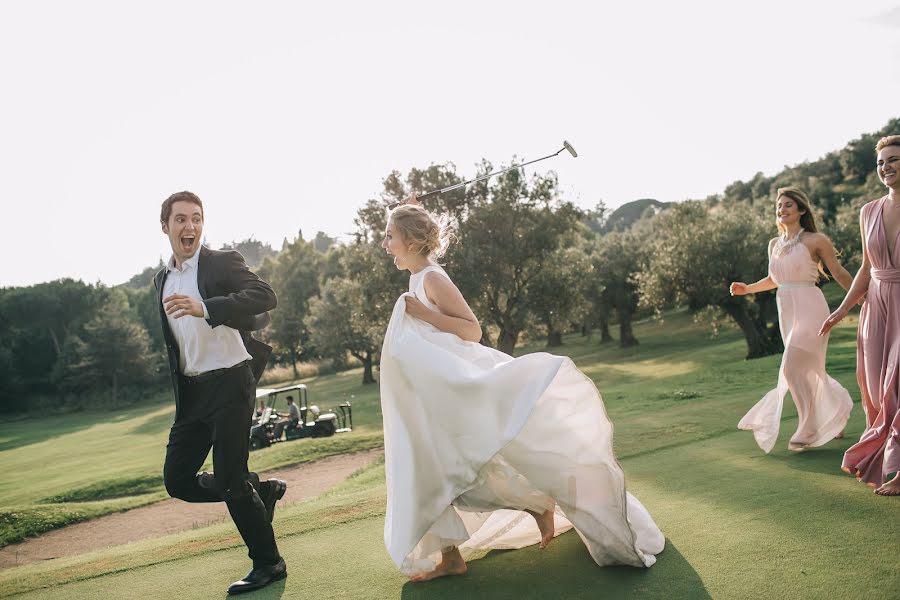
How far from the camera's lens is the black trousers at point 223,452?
4.62m

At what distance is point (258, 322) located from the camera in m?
4.87

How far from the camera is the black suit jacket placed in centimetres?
455

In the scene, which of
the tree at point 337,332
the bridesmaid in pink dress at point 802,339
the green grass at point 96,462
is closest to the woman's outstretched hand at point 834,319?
the bridesmaid in pink dress at point 802,339

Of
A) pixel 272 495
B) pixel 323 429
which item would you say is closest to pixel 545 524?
pixel 272 495

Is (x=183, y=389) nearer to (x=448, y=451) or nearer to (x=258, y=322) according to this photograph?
(x=258, y=322)

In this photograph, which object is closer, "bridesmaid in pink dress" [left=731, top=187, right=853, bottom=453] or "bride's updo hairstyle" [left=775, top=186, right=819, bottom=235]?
"bridesmaid in pink dress" [left=731, top=187, right=853, bottom=453]

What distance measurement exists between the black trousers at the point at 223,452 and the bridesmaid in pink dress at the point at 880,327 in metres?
4.49

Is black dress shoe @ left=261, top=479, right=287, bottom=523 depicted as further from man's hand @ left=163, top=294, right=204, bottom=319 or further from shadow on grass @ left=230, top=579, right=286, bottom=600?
man's hand @ left=163, top=294, right=204, bottom=319

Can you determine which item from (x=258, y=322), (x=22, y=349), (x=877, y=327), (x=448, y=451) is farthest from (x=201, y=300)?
(x=22, y=349)

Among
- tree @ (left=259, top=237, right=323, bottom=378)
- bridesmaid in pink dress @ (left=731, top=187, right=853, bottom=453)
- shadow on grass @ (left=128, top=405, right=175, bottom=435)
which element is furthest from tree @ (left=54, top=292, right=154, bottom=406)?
bridesmaid in pink dress @ (left=731, top=187, right=853, bottom=453)

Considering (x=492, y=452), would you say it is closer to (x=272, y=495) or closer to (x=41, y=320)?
(x=272, y=495)

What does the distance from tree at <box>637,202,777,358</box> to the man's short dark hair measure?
29.6 meters

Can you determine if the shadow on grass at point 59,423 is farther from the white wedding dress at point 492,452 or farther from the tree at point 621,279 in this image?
the white wedding dress at point 492,452

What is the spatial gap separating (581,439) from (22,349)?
7321cm
